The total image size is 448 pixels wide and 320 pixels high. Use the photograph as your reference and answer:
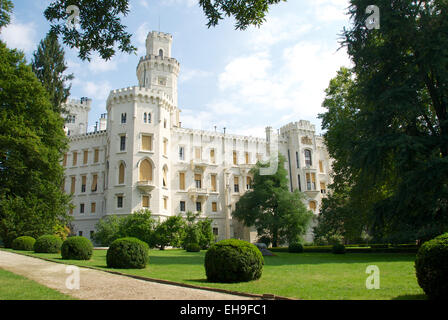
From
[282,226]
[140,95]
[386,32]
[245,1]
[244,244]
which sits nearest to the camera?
[245,1]

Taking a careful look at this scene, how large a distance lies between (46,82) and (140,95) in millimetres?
12043

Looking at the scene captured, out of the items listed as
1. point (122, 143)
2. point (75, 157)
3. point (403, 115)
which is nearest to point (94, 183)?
point (75, 157)

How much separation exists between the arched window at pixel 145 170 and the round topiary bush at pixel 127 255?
24.7 metres

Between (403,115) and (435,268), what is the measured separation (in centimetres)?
1291

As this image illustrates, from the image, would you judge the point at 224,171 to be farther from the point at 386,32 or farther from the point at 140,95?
the point at 386,32

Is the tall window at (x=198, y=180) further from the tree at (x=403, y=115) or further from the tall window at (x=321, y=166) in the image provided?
the tree at (x=403, y=115)

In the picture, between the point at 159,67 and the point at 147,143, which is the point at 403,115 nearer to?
the point at 147,143

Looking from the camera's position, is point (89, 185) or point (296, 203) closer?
point (296, 203)

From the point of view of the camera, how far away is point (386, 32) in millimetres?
18172

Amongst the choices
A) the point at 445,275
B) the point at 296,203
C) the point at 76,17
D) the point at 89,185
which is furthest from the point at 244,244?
the point at 89,185

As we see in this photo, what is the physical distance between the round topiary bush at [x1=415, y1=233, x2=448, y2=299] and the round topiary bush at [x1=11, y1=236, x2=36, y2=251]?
22271 millimetres

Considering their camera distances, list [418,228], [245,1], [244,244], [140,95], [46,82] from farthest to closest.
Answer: [140,95], [46,82], [418,228], [244,244], [245,1]

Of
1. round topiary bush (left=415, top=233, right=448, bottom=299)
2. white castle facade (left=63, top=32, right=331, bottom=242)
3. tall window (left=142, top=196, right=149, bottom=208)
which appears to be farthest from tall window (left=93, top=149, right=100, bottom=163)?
round topiary bush (left=415, top=233, right=448, bottom=299)

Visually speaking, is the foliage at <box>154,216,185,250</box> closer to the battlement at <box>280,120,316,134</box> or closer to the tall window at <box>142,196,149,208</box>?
the tall window at <box>142,196,149,208</box>
